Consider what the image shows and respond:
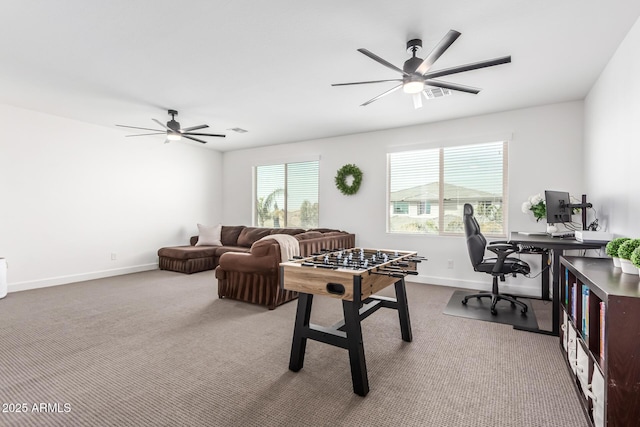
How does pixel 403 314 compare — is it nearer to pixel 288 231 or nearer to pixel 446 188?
pixel 446 188

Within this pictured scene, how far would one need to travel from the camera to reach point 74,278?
5121 millimetres

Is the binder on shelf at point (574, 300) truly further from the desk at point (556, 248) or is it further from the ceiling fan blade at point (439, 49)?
the ceiling fan blade at point (439, 49)

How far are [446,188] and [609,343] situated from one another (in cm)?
384

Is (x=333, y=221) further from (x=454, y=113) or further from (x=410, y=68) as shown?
(x=410, y=68)

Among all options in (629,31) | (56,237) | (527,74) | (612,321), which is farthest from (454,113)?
(56,237)

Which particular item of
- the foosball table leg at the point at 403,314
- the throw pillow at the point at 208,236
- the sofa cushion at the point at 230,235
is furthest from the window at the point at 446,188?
the throw pillow at the point at 208,236

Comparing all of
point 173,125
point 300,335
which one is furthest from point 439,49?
point 173,125

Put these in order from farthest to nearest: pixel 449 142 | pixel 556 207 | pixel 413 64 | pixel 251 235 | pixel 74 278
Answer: pixel 251 235 → pixel 74 278 → pixel 449 142 → pixel 556 207 → pixel 413 64

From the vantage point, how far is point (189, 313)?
3545 millimetres

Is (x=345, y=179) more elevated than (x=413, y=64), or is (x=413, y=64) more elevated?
(x=413, y=64)

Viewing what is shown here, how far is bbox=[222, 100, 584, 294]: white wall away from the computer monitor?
918 millimetres

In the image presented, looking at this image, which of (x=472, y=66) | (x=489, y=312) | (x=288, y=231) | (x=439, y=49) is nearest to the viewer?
(x=439, y=49)

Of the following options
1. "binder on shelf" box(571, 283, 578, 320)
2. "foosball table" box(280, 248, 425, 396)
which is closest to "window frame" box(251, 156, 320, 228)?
"foosball table" box(280, 248, 425, 396)

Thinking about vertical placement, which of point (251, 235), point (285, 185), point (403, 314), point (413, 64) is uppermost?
point (413, 64)
